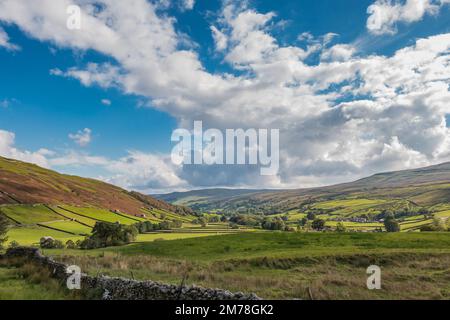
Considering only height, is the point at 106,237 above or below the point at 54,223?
below

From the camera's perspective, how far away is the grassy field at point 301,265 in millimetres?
16969

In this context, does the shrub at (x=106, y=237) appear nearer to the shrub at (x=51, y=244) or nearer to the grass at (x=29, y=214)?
the shrub at (x=51, y=244)

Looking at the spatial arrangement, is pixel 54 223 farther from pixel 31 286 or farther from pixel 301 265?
pixel 301 265

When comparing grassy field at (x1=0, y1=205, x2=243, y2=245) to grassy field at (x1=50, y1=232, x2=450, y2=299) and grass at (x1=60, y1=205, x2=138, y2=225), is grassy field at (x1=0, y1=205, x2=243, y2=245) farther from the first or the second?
grassy field at (x1=50, y1=232, x2=450, y2=299)

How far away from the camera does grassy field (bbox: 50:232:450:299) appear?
1697 centimetres

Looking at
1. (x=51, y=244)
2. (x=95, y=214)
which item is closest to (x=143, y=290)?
(x=51, y=244)

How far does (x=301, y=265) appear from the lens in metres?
26.8
